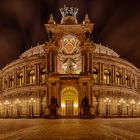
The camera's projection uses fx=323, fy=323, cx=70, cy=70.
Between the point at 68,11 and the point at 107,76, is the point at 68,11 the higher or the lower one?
the higher one

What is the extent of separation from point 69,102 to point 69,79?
5585 millimetres

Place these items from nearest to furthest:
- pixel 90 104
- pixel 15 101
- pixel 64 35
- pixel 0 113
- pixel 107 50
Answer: pixel 90 104, pixel 64 35, pixel 15 101, pixel 0 113, pixel 107 50

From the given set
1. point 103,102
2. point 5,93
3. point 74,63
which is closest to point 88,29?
point 74,63

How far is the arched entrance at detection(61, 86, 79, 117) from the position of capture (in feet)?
206

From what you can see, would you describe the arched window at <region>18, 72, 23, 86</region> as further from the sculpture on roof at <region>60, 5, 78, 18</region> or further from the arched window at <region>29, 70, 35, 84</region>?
the sculpture on roof at <region>60, 5, 78, 18</region>

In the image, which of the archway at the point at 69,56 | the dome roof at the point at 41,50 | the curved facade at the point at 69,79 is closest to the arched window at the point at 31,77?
the curved facade at the point at 69,79

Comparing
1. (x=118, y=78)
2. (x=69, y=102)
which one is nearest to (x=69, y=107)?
(x=69, y=102)

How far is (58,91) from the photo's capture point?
Answer: 198 feet

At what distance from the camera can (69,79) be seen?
6059 cm

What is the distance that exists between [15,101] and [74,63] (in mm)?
23823

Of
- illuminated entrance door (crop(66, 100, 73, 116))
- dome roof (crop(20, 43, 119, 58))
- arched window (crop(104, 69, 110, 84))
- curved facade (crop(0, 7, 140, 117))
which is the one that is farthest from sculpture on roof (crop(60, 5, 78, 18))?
illuminated entrance door (crop(66, 100, 73, 116))

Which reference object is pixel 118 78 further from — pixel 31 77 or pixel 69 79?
pixel 69 79

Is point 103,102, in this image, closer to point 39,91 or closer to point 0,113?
point 39,91

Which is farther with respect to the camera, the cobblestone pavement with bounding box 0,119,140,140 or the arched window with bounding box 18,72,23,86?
the arched window with bounding box 18,72,23,86
